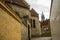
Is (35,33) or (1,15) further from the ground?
(1,15)

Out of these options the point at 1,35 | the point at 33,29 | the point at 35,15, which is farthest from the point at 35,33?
the point at 1,35

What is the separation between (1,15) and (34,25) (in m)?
20.7

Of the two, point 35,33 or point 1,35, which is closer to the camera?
point 1,35

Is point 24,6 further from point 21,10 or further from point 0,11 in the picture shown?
point 0,11

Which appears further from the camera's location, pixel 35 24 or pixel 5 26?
pixel 35 24

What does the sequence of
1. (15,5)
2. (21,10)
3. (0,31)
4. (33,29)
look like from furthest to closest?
(33,29)
(21,10)
(15,5)
(0,31)

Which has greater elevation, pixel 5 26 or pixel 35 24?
pixel 5 26

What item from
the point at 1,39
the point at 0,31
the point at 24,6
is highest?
the point at 24,6

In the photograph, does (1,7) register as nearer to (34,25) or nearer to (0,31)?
(0,31)

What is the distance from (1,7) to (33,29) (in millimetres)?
19938

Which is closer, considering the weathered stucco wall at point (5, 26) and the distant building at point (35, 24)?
the weathered stucco wall at point (5, 26)

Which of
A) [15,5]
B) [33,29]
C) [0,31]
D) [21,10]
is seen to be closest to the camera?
[0,31]

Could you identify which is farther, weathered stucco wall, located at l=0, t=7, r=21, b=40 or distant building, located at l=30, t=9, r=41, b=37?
distant building, located at l=30, t=9, r=41, b=37

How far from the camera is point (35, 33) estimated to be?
24359mm
